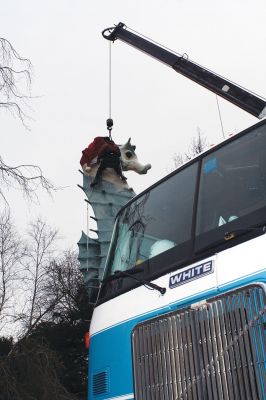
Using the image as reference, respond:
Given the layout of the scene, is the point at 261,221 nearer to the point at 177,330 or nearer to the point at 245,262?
the point at 245,262

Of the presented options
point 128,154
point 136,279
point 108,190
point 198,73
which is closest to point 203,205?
point 136,279

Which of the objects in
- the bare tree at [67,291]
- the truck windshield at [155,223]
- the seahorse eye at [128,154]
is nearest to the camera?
the truck windshield at [155,223]

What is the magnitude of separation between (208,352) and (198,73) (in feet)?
32.1

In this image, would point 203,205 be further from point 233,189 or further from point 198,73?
point 198,73

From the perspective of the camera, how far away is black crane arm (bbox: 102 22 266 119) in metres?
10.7

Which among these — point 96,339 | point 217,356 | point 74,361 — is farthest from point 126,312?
point 74,361

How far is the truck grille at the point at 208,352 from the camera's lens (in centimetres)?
274

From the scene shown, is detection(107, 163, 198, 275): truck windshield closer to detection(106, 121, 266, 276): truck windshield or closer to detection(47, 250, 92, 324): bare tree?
detection(106, 121, 266, 276): truck windshield

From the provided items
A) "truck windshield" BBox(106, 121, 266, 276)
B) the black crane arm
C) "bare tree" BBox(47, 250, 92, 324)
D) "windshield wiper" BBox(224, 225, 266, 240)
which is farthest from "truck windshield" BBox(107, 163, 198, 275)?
"bare tree" BBox(47, 250, 92, 324)

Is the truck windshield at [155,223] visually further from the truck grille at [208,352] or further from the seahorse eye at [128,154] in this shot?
the seahorse eye at [128,154]

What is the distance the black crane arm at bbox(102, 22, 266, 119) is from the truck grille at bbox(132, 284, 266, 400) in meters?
6.70

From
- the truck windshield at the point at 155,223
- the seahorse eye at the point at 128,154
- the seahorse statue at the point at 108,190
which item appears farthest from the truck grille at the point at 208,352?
the seahorse eye at the point at 128,154

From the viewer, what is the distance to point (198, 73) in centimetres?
1198

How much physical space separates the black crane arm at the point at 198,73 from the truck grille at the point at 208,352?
6701mm
